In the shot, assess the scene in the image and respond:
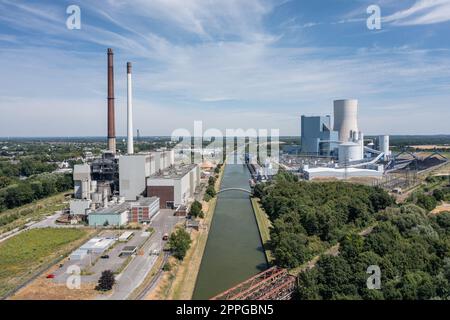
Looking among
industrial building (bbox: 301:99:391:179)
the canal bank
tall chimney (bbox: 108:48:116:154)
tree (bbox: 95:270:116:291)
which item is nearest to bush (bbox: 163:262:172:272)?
the canal bank

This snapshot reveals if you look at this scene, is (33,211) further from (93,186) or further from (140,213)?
(140,213)

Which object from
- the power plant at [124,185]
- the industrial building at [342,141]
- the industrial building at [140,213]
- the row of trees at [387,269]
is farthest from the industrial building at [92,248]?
the industrial building at [342,141]

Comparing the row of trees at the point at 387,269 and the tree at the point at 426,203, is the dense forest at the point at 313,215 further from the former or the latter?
the tree at the point at 426,203

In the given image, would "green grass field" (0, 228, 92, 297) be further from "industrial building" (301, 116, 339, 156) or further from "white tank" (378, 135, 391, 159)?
"white tank" (378, 135, 391, 159)

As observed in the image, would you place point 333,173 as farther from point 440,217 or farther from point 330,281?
point 330,281

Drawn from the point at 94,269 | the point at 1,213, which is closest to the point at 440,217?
the point at 94,269

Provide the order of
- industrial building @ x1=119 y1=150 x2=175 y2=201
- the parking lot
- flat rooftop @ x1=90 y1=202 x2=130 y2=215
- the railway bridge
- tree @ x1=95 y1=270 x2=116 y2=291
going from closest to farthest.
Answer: the railway bridge → tree @ x1=95 y1=270 x2=116 y2=291 → the parking lot → flat rooftop @ x1=90 y1=202 x2=130 y2=215 → industrial building @ x1=119 y1=150 x2=175 y2=201

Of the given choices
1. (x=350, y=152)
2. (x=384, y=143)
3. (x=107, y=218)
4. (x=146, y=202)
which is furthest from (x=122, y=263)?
(x=384, y=143)
